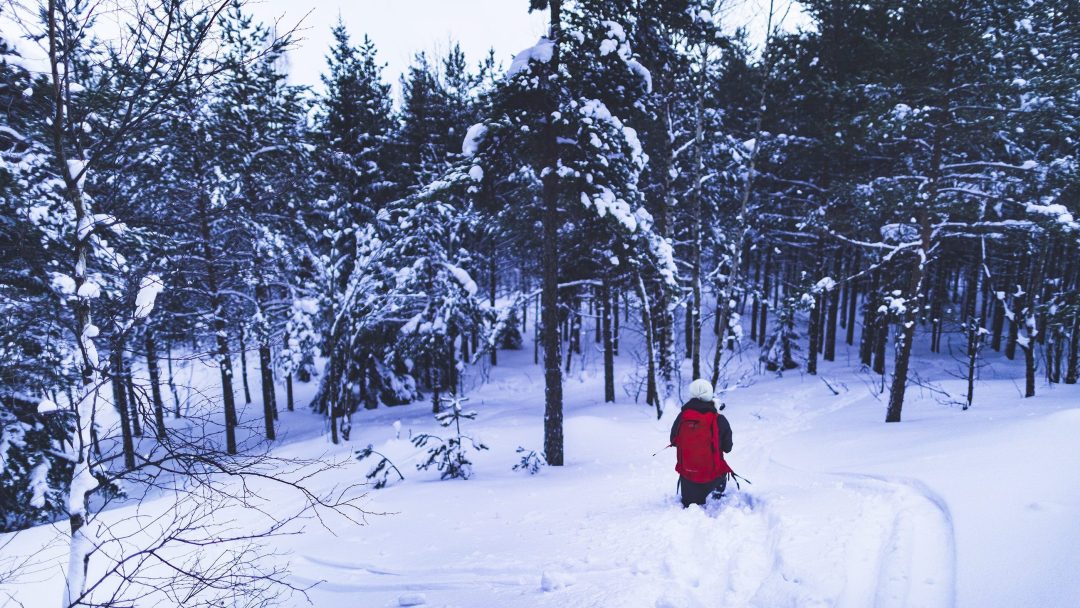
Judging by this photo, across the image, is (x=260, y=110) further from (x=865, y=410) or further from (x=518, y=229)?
(x=865, y=410)

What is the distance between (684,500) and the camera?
6.37 meters

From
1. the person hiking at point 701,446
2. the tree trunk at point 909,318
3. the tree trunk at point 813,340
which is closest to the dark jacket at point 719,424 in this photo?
the person hiking at point 701,446

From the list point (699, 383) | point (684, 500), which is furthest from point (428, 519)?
point (699, 383)

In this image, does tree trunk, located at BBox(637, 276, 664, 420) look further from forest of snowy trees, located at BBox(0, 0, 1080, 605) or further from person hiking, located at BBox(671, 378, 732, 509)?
person hiking, located at BBox(671, 378, 732, 509)

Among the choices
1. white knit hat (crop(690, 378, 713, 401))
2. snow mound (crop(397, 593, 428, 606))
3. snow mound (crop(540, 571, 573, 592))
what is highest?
white knit hat (crop(690, 378, 713, 401))

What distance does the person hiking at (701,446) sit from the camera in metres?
6.13

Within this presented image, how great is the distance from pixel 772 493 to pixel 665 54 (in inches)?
347

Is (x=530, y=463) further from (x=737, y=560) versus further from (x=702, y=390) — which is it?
(x=737, y=560)

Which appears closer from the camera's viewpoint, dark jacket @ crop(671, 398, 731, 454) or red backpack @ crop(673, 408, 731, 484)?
red backpack @ crop(673, 408, 731, 484)

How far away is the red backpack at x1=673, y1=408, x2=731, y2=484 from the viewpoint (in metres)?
6.12

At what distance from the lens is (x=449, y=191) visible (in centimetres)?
947

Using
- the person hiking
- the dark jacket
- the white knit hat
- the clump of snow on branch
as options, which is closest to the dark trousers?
the person hiking

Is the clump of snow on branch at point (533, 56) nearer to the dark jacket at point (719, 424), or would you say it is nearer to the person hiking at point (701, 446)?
the person hiking at point (701, 446)

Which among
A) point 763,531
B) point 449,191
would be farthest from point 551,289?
point 763,531
